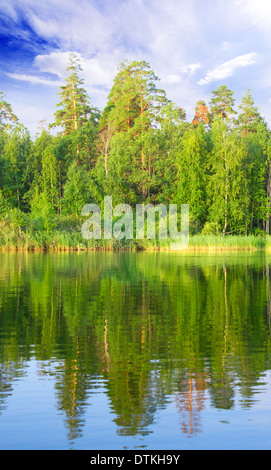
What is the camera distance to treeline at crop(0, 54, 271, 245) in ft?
156

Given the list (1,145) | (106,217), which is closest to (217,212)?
(106,217)

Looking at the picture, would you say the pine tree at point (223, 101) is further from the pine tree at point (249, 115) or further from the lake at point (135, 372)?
→ the lake at point (135, 372)

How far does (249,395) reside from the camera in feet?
19.4

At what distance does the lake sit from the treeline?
2992 cm

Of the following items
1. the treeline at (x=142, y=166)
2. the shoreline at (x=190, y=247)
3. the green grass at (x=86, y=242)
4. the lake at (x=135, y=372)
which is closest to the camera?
the lake at (x=135, y=372)

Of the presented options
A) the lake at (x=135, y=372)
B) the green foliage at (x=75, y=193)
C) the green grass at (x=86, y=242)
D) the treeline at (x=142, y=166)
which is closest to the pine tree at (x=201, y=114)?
the treeline at (x=142, y=166)

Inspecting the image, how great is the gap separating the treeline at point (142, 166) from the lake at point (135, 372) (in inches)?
1178

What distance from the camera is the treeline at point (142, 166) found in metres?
47.4

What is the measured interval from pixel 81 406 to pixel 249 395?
2.11 meters

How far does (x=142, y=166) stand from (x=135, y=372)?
46.7 m

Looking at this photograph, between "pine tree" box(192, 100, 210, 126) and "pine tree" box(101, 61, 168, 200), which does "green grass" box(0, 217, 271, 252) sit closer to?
"pine tree" box(101, 61, 168, 200)
